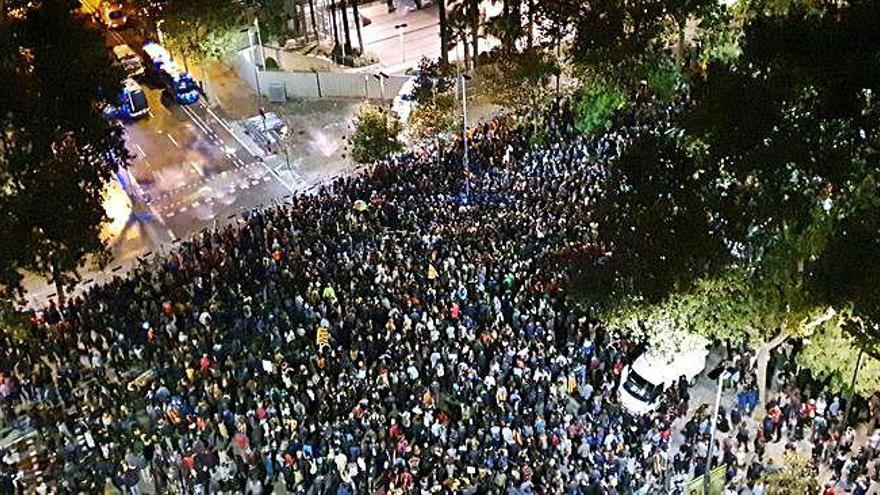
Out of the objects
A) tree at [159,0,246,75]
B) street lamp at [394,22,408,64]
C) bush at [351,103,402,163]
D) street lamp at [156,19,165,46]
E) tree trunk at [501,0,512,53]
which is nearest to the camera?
bush at [351,103,402,163]

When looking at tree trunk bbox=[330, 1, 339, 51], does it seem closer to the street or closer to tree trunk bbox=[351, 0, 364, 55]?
tree trunk bbox=[351, 0, 364, 55]

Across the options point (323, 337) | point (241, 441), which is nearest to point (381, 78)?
point (323, 337)

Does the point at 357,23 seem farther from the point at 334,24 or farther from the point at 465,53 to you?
the point at 465,53

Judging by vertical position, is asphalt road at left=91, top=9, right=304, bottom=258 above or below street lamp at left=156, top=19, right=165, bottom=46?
below

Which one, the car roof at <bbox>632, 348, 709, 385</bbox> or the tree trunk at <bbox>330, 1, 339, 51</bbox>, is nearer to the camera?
the car roof at <bbox>632, 348, 709, 385</bbox>

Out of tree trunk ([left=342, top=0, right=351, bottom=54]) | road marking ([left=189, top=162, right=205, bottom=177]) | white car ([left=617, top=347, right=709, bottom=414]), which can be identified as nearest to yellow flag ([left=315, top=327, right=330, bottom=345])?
white car ([left=617, top=347, right=709, bottom=414])

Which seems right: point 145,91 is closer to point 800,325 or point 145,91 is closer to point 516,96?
point 516,96
